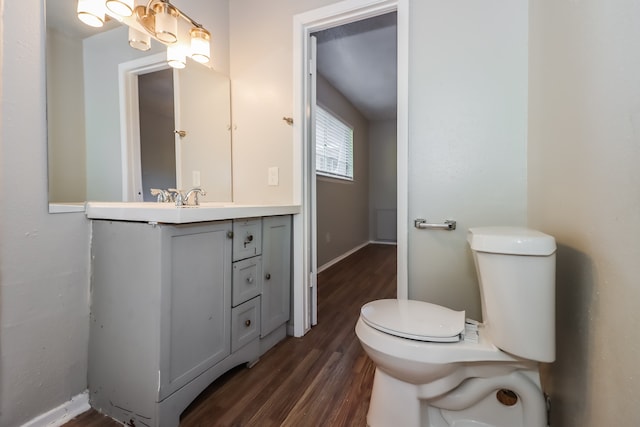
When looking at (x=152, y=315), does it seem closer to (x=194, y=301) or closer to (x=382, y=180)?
(x=194, y=301)

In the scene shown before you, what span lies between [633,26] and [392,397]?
1.20 m

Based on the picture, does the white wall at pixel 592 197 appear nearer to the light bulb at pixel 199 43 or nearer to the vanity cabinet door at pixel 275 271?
the vanity cabinet door at pixel 275 271

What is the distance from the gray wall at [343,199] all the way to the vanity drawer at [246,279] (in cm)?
185

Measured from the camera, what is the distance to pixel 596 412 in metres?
0.72

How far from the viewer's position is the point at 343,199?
4.07 metres

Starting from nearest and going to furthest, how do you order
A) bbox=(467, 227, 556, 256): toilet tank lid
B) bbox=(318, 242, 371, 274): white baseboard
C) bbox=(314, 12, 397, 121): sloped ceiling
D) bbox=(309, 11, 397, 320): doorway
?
bbox=(467, 227, 556, 256): toilet tank lid, bbox=(314, 12, 397, 121): sloped ceiling, bbox=(309, 11, 397, 320): doorway, bbox=(318, 242, 371, 274): white baseboard

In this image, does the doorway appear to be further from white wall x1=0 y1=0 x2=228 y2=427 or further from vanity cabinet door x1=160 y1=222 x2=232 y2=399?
white wall x1=0 y1=0 x2=228 y2=427

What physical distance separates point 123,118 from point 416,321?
157 centimetres

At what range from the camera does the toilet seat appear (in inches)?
35.6

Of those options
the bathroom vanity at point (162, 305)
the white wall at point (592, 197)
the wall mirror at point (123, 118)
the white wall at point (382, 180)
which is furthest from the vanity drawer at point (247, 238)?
the white wall at point (382, 180)

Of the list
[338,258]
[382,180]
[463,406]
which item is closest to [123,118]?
[463,406]

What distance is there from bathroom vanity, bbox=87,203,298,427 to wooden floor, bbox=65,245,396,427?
0.31 feet

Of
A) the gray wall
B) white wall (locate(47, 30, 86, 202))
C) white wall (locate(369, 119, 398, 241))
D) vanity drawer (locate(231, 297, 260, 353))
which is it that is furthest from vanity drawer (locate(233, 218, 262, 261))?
white wall (locate(369, 119, 398, 241))

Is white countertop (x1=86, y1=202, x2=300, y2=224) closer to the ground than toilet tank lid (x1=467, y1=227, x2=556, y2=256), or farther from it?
farther from it
